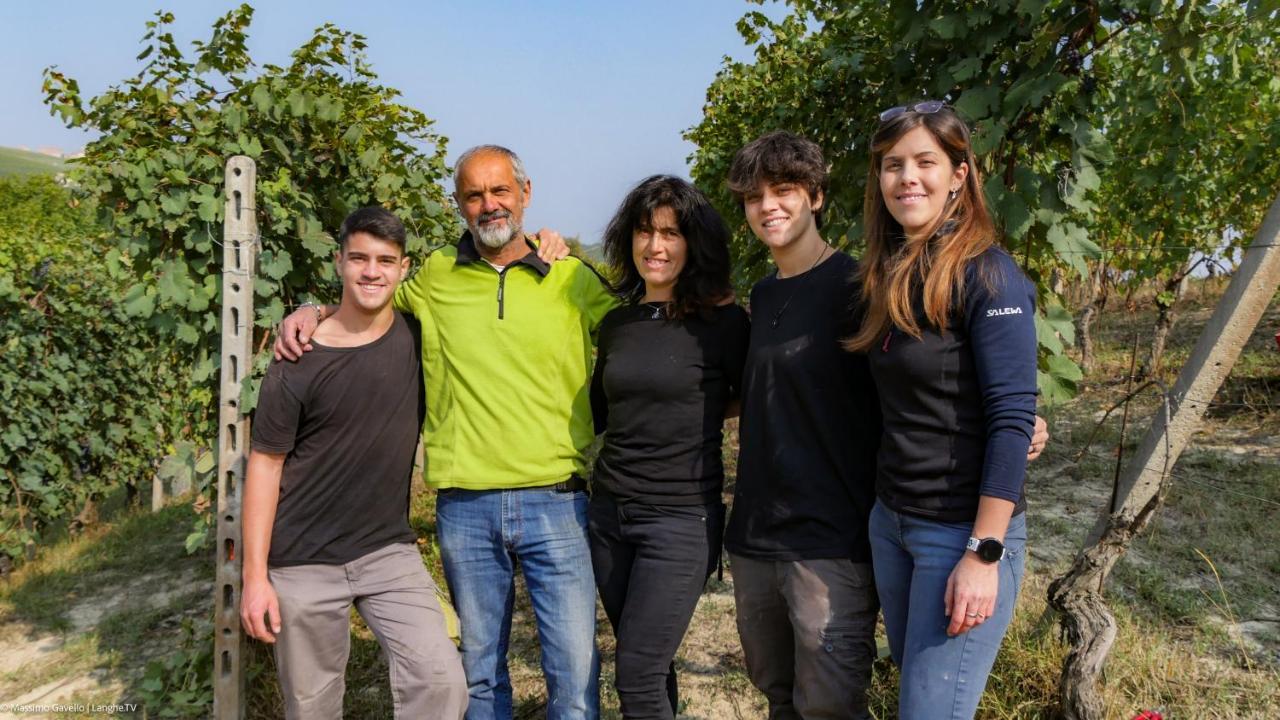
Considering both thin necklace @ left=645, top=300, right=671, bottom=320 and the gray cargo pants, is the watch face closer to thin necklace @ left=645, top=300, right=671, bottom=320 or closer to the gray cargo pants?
thin necklace @ left=645, top=300, right=671, bottom=320

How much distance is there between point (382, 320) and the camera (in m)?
2.33

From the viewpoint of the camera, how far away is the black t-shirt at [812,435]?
1.84 m

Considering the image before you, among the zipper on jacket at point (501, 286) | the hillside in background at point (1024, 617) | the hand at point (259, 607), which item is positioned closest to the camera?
the hand at point (259, 607)

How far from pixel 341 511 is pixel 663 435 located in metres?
0.93

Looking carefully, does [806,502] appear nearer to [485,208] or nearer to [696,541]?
[696,541]

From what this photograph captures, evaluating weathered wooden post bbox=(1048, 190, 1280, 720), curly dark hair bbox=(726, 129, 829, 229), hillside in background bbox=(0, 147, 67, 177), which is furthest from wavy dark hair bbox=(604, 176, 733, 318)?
hillside in background bbox=(0, 147, 67, 177)

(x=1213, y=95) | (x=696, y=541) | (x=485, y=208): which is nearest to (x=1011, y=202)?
(x=696, y=541)

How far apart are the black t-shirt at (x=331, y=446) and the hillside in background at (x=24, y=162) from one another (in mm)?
125725

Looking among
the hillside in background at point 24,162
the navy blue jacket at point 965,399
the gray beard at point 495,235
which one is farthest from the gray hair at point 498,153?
the hillside in background at point 24,162

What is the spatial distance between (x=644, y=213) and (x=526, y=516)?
0.88 m

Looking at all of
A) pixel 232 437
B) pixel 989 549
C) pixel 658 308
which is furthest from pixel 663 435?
pixel 232 437

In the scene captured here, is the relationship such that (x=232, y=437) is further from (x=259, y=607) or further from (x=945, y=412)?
(x=945, y=412)

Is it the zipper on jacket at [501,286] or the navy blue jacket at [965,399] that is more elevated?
the zipper on jacket at [501,286]

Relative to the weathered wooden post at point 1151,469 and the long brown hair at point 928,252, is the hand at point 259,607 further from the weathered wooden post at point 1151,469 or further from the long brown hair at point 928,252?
the weathered wooden post at point 1151,469
